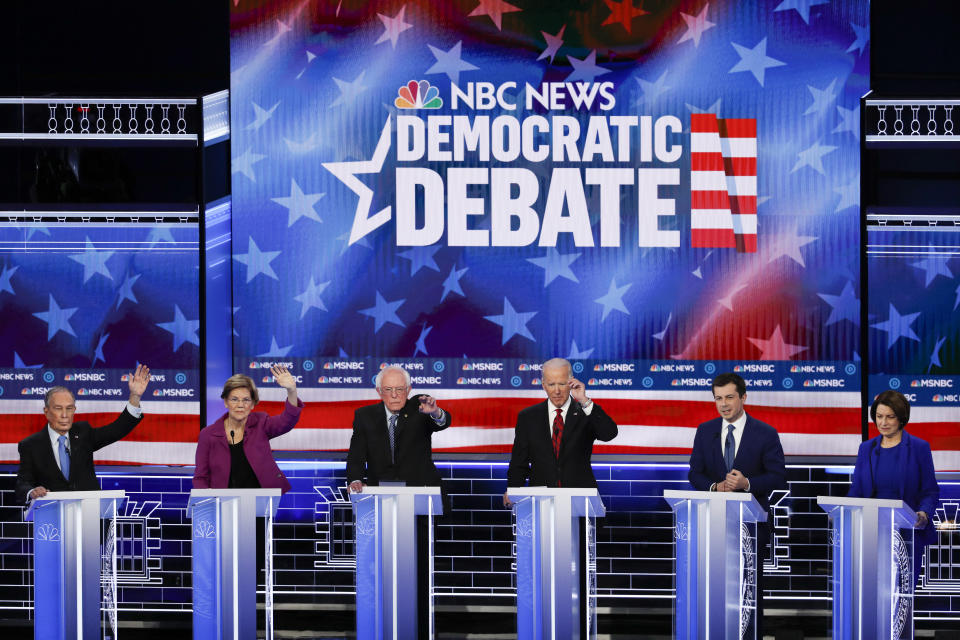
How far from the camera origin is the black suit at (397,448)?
19.1ft

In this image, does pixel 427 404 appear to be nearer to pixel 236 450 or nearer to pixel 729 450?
pixel 236 450

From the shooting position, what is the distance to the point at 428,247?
6.93 metres

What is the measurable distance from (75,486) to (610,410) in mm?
2971

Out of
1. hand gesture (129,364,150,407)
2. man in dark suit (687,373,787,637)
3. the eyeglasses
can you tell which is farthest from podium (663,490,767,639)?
hand gesture (129,364,150,407)

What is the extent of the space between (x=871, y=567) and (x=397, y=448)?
7.47 ft

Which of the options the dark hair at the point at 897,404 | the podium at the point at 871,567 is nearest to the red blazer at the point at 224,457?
the podium at the point at 871,567

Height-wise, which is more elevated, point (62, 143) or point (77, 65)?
point (77, 65)

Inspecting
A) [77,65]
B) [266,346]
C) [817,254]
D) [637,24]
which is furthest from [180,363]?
[817,254]

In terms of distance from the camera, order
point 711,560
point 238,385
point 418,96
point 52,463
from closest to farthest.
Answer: point 711,560
point 238,385
point 52,463
point 418,96

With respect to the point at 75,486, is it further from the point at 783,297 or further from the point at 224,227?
the point at 783,297

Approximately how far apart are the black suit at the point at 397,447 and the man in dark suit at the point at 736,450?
126 centimetres

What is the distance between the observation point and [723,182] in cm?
683

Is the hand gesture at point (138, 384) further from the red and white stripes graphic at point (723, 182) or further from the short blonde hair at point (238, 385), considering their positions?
the red and white stripes graphic at point (723, 182)

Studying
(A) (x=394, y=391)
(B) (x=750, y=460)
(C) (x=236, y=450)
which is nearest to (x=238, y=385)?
(C) (x=236, y=450)
